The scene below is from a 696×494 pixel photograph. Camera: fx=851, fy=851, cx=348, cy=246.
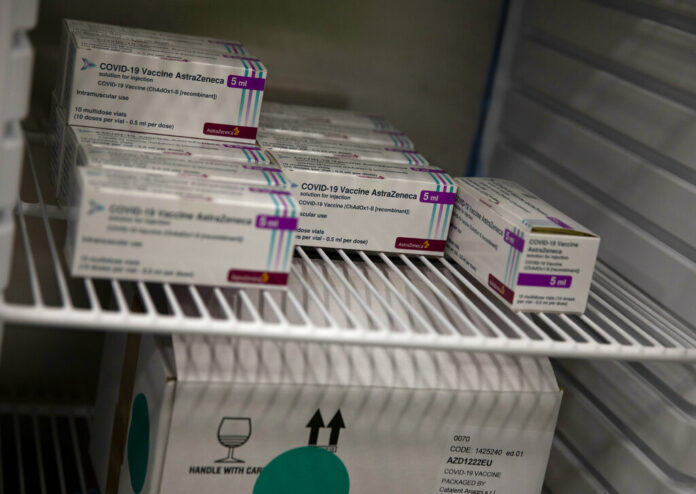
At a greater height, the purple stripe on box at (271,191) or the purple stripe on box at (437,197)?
the purple stripe on box at (271,191)

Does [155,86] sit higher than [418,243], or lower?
higher

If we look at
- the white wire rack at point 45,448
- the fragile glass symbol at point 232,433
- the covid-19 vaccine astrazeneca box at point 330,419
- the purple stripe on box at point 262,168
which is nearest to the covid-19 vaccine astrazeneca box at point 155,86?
the purple stripe on box at point 262,168

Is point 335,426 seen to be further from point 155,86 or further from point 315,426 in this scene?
point 155,86

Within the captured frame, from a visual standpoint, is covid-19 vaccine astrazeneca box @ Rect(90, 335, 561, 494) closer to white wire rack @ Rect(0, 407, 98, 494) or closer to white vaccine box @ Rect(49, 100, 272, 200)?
white vaccine box @ Rect(49, 100, 272, 200)

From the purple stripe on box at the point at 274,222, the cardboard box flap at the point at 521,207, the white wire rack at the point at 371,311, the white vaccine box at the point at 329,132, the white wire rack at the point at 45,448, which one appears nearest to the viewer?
the white wire rack at the point at 371,311

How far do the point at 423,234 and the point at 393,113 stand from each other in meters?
0.49

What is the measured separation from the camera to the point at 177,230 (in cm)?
106

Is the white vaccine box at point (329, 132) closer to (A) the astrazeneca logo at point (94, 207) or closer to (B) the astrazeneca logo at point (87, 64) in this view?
(B) the astrazeneca logo at point (87, 64)

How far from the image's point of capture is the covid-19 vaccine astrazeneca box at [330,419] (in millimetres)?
1100

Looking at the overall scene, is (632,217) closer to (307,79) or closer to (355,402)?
(355,402)

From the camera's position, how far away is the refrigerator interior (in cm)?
118

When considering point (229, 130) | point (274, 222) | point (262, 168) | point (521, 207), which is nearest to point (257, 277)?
point (274, 222)

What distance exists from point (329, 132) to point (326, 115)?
4.3 inches

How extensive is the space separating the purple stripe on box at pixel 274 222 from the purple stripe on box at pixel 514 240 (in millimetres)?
312
